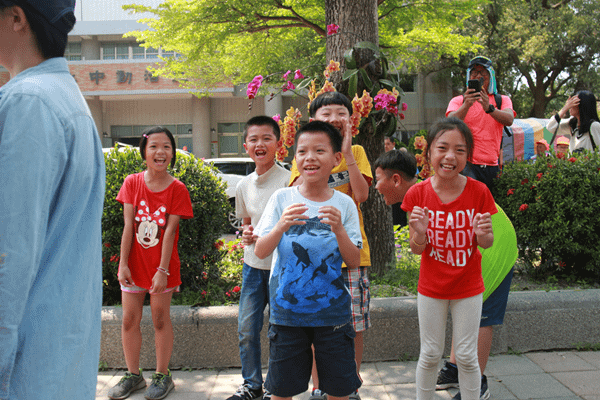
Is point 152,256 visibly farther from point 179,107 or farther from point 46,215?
point 179,107

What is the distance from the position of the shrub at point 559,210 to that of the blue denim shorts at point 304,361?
2739 mm

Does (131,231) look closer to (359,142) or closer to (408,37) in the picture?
(359,142)

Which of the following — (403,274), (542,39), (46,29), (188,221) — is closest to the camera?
(46,29)

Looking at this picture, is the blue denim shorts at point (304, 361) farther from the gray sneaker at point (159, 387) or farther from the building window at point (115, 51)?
the building window at point (115, 51)

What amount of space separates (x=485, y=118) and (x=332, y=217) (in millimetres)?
2902

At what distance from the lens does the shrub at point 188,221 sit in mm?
4113

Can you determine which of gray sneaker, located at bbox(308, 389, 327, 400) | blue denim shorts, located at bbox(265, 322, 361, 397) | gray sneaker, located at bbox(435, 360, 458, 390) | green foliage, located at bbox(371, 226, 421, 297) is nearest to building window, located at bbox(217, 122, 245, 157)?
green foliage, located at bbox(371, 226, 421, 297)

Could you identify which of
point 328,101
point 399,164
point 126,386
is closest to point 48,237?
point 328,101

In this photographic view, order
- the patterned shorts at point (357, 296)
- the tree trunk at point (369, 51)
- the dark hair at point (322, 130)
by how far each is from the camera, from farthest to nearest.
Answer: the tree trunk at point (369, 51)
the patterned shorts at point (357, 296)
the dark hair at point (322, 130)

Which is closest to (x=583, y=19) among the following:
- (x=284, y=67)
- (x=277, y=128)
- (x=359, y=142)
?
(x=284, y=67)

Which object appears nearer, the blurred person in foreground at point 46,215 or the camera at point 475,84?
the blurred person in foreground at point 46,215

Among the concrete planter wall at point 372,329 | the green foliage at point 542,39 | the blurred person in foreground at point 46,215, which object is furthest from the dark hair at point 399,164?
the green foliage at point 542,39

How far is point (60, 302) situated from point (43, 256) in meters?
0.13

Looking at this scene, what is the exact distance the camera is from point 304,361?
7.57 ft
